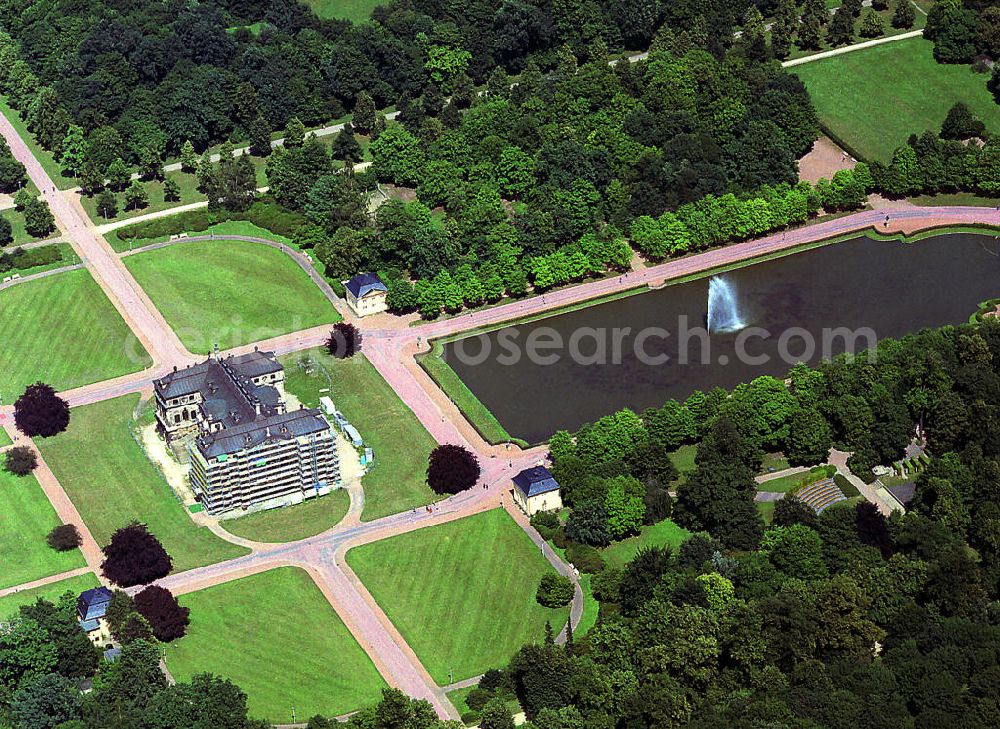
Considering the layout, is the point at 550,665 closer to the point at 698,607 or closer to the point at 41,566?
the point at 698,607

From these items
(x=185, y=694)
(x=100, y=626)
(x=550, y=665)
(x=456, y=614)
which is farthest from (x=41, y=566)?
(x=550, y=665)

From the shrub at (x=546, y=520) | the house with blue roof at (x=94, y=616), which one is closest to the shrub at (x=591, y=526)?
the shrub at (x=546, y=520)

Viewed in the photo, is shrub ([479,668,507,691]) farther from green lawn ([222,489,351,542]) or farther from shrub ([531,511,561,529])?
green lawn ([222,489,351,542])

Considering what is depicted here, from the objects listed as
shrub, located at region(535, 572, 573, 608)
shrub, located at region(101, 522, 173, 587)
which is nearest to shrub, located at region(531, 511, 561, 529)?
shrub, located at region(535, 572, 573, 608)

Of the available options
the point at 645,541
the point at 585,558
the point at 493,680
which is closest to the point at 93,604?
the point at 493,680

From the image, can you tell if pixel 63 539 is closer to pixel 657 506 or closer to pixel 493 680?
pixel 493 680

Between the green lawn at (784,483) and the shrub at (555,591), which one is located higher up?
the green lawn at (784,483)

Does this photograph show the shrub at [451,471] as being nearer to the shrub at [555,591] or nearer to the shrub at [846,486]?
the shrub at [555,591]
